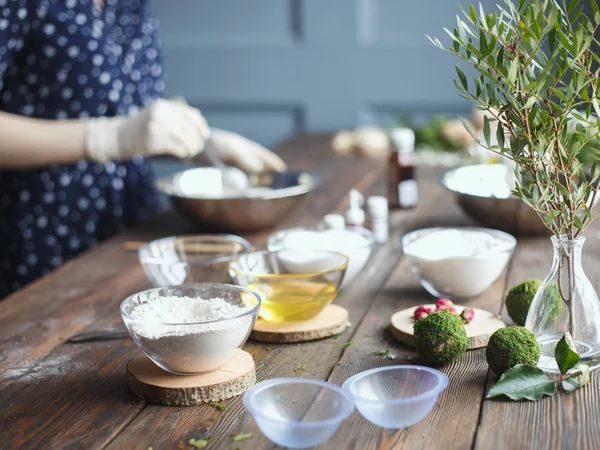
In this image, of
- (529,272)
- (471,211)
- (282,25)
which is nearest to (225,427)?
(529,272)

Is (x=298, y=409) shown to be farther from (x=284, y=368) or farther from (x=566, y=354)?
(x=566, y=354)

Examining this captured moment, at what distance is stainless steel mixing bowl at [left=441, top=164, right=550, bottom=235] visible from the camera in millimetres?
1492

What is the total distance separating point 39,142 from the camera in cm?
160

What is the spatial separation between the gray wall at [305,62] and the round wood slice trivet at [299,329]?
8.40 feet

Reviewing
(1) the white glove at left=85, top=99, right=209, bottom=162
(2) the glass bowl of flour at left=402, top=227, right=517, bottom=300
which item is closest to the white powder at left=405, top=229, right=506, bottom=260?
(2) the glass bowl of flour at left=402, top=227, right=517, bottom=300

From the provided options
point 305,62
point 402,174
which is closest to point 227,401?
point 402,174

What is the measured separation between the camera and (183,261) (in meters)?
1.28

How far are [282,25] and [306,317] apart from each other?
273 centimetres

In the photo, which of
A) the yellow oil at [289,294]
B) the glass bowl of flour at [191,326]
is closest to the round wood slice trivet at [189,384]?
the glass bowl of flour at [191,326]

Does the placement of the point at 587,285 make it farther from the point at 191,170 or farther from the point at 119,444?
the point at 191,170

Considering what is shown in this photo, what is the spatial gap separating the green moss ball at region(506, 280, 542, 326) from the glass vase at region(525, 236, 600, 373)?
12 cm

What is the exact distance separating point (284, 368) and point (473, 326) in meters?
0.26

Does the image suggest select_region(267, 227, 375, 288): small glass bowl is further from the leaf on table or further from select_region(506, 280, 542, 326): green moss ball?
the leaf on table

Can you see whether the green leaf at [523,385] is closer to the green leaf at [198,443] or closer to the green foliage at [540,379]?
the green foliage at [540,379]
